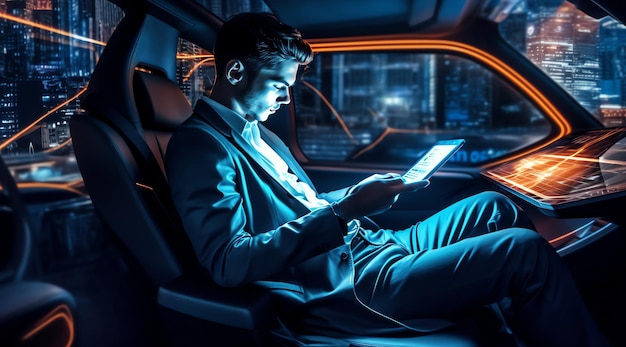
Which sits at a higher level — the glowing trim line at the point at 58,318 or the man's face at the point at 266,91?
the man's face at the point at 266,91

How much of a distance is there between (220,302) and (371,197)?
42 centimetres

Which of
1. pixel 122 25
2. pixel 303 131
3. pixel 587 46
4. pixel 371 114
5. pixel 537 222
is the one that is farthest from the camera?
pixel 371 114

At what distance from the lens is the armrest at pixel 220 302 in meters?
0.98

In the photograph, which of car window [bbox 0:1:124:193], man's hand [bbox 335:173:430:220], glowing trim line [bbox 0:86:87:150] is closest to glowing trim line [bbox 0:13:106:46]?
car window [bbox 0:1:124:193]

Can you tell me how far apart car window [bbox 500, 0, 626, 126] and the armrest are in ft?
6.06

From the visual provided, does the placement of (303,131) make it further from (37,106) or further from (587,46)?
(37,106)

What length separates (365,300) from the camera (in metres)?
1.07

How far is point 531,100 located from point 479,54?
1.12ft

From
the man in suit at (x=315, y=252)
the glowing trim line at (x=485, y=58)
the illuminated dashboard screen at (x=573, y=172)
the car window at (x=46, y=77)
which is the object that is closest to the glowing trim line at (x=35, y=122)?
the car window at (x=46, y=77)

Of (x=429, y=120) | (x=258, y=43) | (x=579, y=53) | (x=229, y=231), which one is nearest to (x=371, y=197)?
(x=229, y=231)

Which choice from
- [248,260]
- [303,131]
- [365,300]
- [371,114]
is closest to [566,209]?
[365,300]

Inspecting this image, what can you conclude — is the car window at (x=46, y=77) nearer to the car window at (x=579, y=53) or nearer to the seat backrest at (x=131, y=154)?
the seat backrest at (x=131, y=154)

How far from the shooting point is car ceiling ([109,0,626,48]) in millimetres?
1731

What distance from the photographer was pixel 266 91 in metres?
1.28
